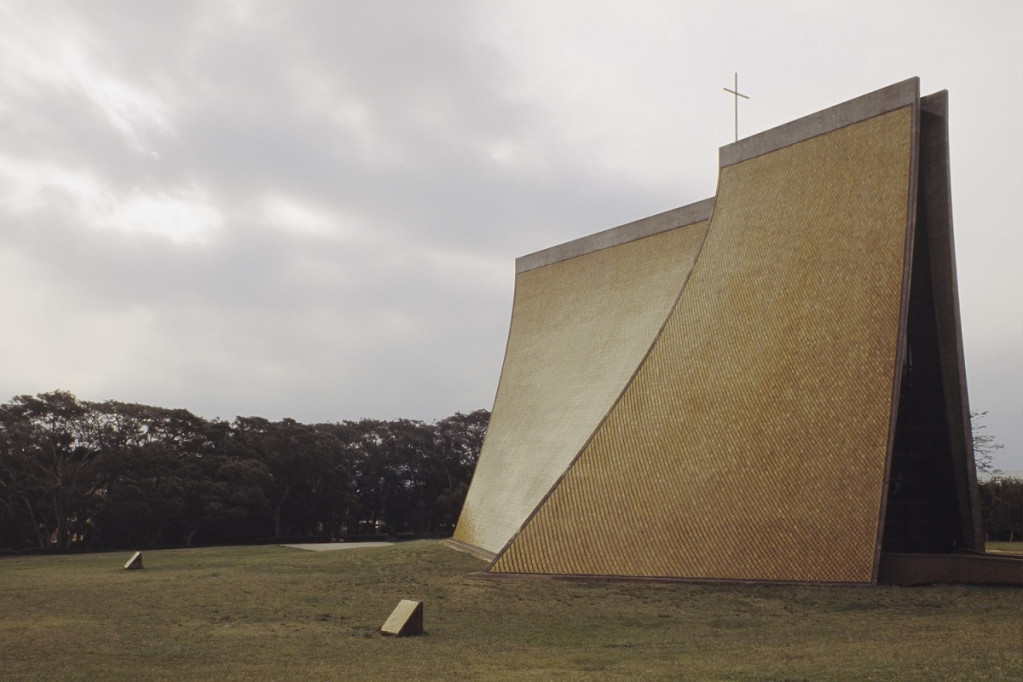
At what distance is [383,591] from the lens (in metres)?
11.7

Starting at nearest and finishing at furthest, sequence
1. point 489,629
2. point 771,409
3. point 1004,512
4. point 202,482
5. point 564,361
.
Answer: point 489,629
point 771,409
point 564,361
point 1004,512
point 202,482

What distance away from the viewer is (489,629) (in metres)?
8.86

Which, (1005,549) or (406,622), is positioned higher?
(1005,549)

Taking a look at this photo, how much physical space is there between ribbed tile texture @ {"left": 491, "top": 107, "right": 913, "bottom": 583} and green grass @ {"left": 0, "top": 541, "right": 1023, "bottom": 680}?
0.72 metres

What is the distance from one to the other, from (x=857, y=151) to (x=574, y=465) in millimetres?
6735

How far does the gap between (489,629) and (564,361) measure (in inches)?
431

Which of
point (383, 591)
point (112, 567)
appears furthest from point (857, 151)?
point (112, 567)

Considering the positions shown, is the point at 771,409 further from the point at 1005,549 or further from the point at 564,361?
the point at 1005,549

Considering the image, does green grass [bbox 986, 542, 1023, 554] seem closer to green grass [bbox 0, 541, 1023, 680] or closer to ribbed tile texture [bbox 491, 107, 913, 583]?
ribbed tile texture [bbox 491, 107, 913, 583]

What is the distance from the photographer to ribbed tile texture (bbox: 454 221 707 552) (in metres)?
17.0

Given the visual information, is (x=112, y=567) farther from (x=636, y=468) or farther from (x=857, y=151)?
(x=857, y=151)

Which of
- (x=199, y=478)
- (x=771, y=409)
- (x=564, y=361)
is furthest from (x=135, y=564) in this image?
(x=199, y=478)

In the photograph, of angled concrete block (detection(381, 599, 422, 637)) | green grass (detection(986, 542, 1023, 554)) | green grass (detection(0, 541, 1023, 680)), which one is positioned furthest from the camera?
green grass (detection(986, 542, 1023, 554))

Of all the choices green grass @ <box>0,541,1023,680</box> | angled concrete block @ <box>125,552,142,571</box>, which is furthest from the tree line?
green grass @ <box>0,541,1023,680</box>
